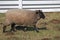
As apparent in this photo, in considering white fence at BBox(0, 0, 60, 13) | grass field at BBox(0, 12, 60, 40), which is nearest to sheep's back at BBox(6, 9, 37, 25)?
grass field at BBox(0, 12, 60, 40)

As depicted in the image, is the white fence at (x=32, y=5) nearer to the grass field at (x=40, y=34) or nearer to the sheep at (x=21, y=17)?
the grass field at (x=40, y=34)

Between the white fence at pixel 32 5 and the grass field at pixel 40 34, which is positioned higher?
the white fence at pixel 32 5

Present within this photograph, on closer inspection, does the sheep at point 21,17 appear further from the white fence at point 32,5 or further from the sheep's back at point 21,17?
the white fence at point 32,5

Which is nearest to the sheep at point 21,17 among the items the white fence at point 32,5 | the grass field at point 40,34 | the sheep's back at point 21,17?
the sheep's back at point 21,17

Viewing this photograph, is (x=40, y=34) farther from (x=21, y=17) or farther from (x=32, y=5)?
(x=32, y=5)

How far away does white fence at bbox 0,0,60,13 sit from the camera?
279 inches

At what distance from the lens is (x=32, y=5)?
739cm

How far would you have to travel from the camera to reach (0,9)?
7098 mm

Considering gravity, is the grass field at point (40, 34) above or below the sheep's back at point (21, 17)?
below

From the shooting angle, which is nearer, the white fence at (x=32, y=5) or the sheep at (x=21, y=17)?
the sheep at (x=21, y=17)

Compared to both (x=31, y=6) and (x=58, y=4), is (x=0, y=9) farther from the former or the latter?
(x=58, y=4)

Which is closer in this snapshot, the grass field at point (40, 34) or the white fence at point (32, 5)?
the grass field at point (40, 34)

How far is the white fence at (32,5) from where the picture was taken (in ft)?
23.3

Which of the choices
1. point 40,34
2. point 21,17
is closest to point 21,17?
point 21,17
